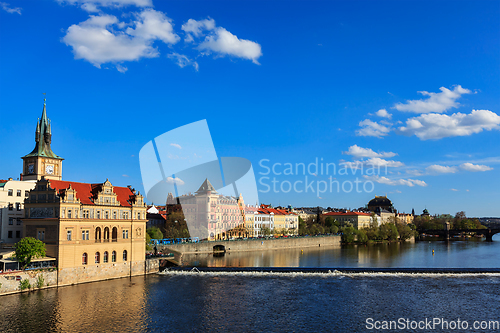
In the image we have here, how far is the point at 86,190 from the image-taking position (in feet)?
171

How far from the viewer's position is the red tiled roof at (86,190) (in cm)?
4922

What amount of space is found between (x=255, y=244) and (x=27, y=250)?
62228 millimetres

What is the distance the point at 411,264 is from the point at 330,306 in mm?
38210

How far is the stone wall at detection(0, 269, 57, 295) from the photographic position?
135 feet

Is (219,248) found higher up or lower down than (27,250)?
lower down

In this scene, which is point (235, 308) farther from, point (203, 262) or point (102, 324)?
point (203, 262)

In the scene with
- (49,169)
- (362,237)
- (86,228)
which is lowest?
(362,237)

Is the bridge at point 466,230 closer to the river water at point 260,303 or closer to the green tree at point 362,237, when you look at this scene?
the green tree at point 362,237

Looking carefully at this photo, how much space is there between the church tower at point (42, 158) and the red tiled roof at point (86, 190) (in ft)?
56.2

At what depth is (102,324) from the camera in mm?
32500

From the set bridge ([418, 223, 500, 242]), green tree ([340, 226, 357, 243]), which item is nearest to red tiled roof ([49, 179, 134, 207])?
green tree ([340, 226, 357, 243])

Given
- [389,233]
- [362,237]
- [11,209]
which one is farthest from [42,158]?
[389,233]

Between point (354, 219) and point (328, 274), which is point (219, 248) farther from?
point (354, 219)

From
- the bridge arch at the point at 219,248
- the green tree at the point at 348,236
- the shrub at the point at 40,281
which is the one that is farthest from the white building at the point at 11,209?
the green tree at the point at 348,236
